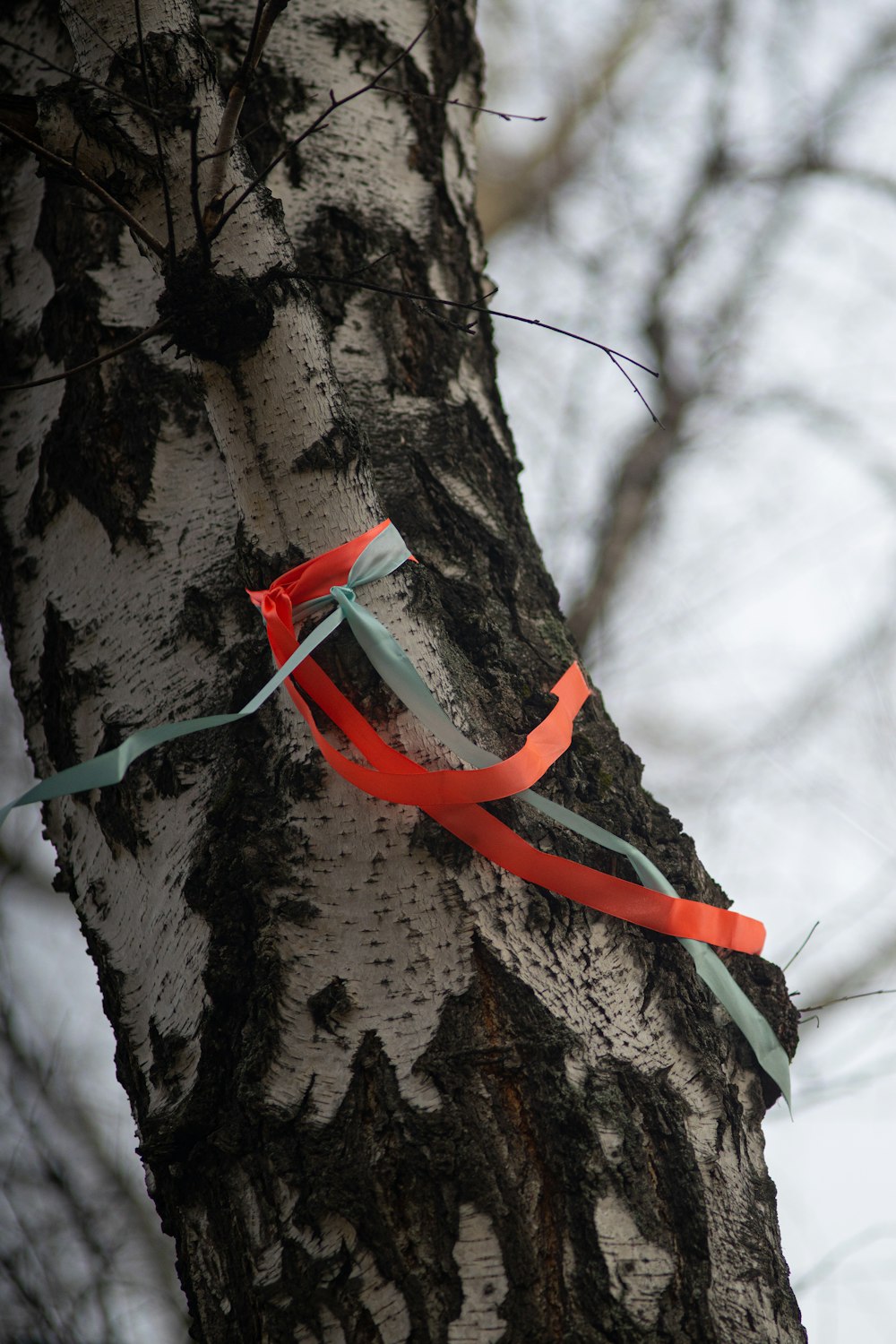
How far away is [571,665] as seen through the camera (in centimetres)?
133

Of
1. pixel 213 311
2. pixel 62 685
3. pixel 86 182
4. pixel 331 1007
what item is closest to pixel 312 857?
pixel 331 1007

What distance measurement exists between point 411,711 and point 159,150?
0.63 metres

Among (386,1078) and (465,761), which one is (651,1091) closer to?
(386,1078)

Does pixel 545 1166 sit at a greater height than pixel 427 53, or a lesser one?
lesser

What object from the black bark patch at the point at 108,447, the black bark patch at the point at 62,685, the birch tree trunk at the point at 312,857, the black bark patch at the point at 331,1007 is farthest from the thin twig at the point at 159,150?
the black bark patch at the point at 331,1007

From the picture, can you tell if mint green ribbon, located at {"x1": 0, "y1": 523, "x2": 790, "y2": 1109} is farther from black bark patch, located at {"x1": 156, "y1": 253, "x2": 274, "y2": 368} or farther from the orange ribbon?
black bark patch, located at {"x1": 156, "y1": 253, "x2": 274, "y2": 368}

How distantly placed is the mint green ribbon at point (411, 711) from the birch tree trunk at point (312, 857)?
3 cm

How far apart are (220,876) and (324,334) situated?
629 millimetres

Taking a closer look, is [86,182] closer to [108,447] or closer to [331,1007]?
[108,447]

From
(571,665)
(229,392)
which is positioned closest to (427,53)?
(229,392)

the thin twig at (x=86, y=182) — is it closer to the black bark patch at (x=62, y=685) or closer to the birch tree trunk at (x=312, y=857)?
the birch tree trunk at (x=312, y=857)

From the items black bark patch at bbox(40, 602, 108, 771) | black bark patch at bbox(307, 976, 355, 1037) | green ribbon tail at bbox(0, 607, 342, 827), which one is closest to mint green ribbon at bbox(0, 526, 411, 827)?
green ribbon tail at bbox(0, 607, 342, 827)

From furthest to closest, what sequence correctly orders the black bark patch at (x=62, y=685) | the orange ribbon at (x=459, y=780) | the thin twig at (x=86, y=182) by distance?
the black bark patch at (x=62, y=685) < the orange ribbon at (x=459, y=780) < the thin twig at (x=86, y=182)

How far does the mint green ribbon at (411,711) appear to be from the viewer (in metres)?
1.10
